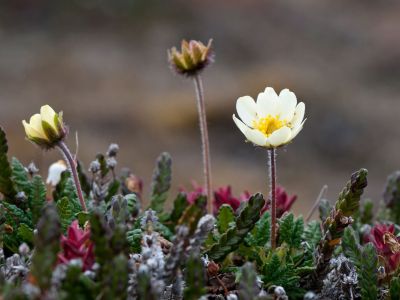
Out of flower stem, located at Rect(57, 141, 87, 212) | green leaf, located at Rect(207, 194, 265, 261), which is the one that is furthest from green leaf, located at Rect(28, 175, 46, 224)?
green leaf, located at Rect(207, 194, 265, 261)

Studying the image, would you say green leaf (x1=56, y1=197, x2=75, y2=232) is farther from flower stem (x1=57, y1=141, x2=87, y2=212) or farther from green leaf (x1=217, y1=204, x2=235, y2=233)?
green leaf (x1=217, y1=204, x2=235, y2=233)

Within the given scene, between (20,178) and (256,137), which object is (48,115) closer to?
(20,178)

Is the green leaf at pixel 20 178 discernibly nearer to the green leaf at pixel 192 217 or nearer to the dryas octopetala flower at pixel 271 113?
the dryas octopetala flower at pixel 271 113

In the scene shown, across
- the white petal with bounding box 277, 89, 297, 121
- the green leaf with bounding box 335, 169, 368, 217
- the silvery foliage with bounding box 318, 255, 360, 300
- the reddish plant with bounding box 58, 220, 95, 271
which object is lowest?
the reddish plant with bounding box 58, 220, 95, 271

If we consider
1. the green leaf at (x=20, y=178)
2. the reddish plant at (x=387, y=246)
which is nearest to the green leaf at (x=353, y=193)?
the reddish plant at (x=387, y=246)

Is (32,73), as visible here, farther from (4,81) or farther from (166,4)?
(166,4)
